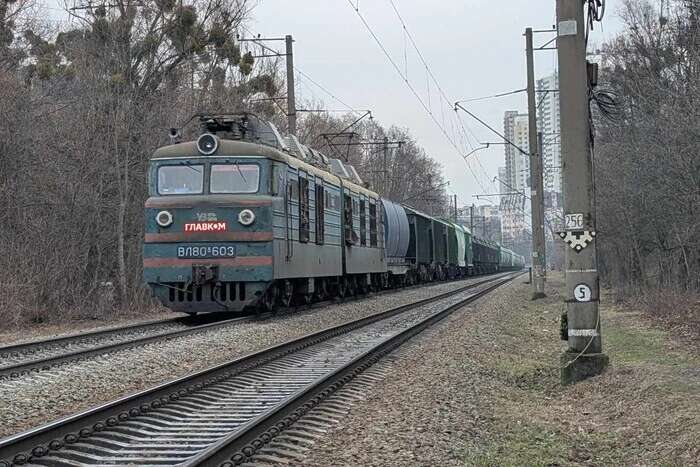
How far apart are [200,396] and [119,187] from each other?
15.1 metres

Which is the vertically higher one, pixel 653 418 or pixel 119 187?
pixel 119 187

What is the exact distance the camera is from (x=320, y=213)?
63.5 ft

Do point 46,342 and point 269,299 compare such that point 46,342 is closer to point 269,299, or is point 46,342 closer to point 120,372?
point 120,372

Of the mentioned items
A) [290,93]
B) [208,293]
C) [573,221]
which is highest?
[290,93]

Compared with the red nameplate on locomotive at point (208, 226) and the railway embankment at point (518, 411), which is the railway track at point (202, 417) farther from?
the red nameplate on locomotive at point (208, 226)

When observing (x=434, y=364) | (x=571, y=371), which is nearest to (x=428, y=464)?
(x=571, y=371)

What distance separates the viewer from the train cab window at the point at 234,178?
16.1 meters

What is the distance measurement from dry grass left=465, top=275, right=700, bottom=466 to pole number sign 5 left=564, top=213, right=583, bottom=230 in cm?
171

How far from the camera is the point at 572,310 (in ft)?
32.8

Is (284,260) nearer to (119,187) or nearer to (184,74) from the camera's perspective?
(119,187)

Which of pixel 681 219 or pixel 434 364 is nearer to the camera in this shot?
pixel 434 364

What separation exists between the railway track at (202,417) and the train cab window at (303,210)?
6.29 meters

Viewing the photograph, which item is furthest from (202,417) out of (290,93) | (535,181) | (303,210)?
(535,181)

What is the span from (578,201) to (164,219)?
8626 mm
